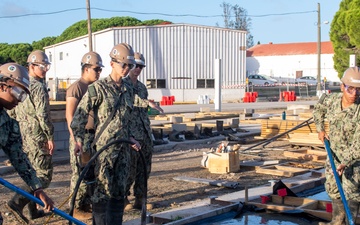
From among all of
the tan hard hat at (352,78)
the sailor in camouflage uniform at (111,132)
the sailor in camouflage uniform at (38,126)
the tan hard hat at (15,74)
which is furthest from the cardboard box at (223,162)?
the tan hard hat at (15,74)

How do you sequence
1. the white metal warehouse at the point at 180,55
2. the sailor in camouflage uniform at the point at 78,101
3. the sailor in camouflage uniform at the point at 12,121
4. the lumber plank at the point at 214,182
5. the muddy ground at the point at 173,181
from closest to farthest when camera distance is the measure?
the sailor in camouflage uniform at the point at 12,121
the sailor in camouflage uniform at the point at 78,101
the muddy ground at the point at 173,181
the lumber plank at the point at 214,182
the white metal warehouse at the point at 180,55

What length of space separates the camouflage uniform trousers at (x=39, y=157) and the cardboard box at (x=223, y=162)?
404 cm

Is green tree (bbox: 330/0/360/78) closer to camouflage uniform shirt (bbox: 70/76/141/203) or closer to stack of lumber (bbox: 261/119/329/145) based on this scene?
stack of lumber (bbox: 261/119/329/145)

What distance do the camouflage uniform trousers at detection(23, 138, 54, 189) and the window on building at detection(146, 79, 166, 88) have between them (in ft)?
105

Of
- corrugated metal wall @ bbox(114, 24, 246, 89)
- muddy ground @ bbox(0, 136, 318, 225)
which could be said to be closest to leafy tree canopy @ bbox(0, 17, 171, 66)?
corrugated metal wall @ bbox(114, 24, 246, 89)

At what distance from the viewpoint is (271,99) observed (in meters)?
39.5

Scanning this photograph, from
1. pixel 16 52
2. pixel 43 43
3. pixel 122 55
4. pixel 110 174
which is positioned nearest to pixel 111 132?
pixel 110 174

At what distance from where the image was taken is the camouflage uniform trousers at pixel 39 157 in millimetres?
6816

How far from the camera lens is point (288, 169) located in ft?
34.5

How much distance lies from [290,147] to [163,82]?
26052 mm

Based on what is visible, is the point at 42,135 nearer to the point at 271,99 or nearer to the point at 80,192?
the point at 80,192

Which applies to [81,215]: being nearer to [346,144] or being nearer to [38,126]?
[38,126]

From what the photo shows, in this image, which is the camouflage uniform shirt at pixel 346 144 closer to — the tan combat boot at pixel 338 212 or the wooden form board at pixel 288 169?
the tan combat boot at pixel 338 212

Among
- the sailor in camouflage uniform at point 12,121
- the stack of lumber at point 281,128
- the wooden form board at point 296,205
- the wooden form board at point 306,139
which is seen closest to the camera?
the sailor in camouflage uniform at point 12,121
